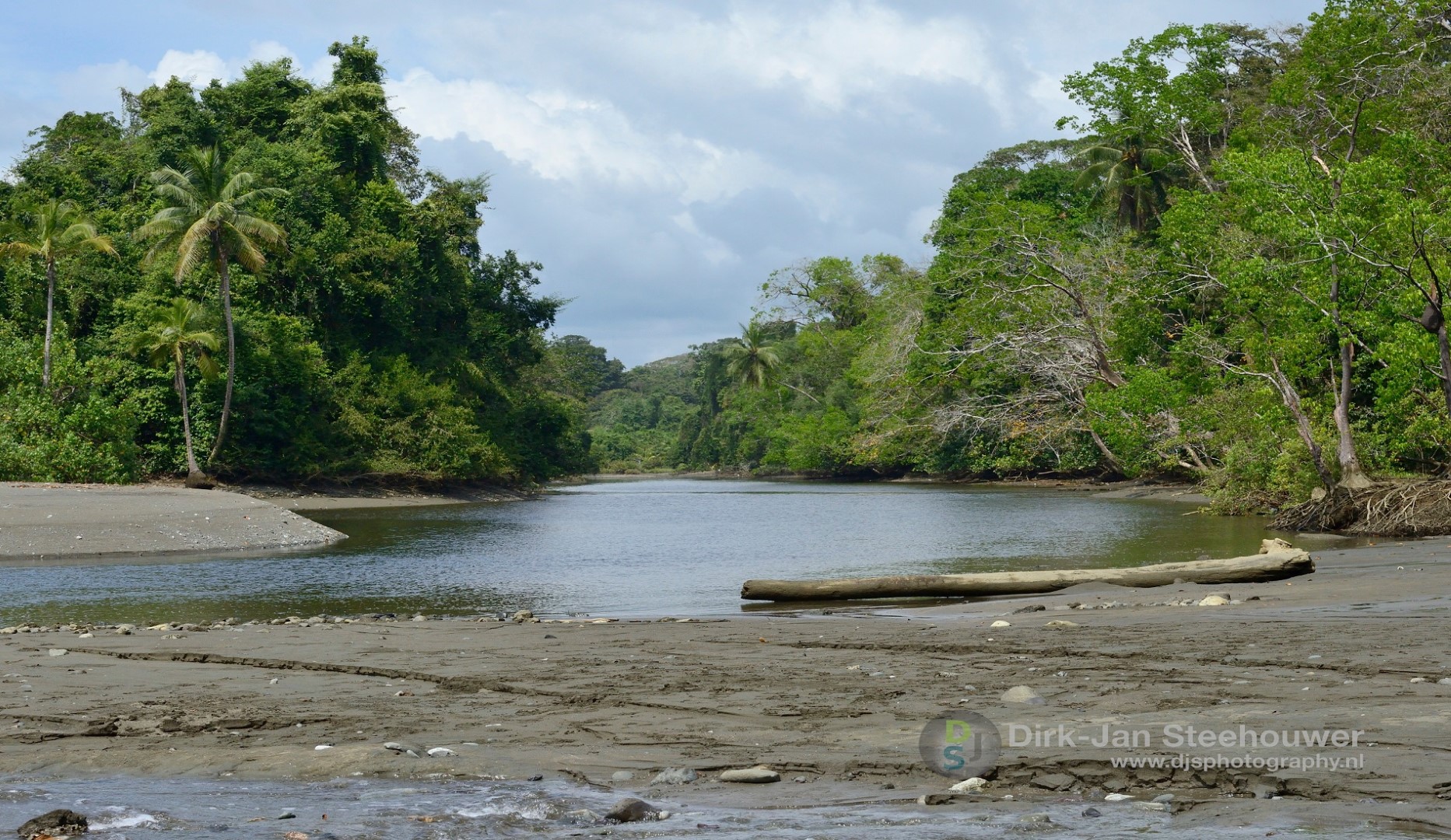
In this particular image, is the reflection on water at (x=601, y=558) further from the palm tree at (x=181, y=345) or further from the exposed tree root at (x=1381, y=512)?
the palm tree at (x=181, y=345)

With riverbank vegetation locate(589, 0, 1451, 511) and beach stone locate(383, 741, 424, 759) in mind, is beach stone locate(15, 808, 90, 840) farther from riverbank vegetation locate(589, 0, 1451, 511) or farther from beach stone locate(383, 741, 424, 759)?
riverbank vegetation locate(589, 0, 1451, 511)

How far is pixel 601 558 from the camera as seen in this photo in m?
24.1

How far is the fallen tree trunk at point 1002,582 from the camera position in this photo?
47.4 feet

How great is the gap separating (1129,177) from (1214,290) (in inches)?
671

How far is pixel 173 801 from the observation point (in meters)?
5.34

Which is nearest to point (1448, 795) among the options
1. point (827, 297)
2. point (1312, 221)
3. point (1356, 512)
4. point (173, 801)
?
point (173, 801)

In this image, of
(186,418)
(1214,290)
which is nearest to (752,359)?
(186,418)

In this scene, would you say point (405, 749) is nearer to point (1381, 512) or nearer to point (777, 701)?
point (777, 701)

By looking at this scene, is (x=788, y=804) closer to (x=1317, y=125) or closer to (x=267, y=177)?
(x=1317, y=125)

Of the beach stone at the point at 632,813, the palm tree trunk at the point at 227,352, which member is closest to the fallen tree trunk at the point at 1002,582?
the beach stone at the point at 632,813

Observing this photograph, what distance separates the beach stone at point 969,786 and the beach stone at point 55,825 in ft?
11.8

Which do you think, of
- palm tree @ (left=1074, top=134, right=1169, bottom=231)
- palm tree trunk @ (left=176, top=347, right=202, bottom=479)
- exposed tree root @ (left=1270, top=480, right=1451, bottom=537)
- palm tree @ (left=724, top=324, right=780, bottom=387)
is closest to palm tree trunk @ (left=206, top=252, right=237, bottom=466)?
palm tree trunk @ (left=176, top=347, right=202, bottom=479)

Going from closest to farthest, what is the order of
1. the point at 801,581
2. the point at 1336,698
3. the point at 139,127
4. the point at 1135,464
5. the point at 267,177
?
1. the point at 1336,698
2. the point at 801,581
3. the point at 1135,464
4. the point at 267,177
5. the point at 139,127

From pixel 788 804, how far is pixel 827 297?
76.5 meters
